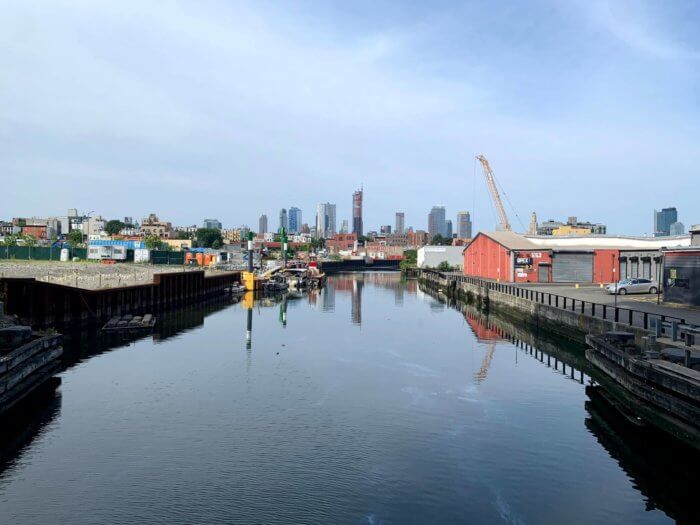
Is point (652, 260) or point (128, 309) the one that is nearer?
point (128, 309)

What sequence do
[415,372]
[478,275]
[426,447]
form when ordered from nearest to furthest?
[426,447] < [415,372] < [478,275]

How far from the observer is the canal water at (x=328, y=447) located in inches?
673

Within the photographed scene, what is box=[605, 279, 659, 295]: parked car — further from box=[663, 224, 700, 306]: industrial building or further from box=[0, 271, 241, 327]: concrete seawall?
box=[0, 271, 241, 327]: concrete seawall

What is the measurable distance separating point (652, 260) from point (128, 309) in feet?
185

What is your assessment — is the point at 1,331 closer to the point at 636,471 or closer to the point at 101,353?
the point at 101,353

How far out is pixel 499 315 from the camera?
70562 mm

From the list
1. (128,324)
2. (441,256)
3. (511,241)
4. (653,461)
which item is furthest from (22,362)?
(441,256)

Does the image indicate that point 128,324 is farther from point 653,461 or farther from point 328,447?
point 653,461

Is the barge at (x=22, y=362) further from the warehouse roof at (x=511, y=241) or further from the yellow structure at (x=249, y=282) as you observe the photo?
the yellow structure at (x=249, y=282)

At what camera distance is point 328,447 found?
2186 centimetres

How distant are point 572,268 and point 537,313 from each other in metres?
35.1

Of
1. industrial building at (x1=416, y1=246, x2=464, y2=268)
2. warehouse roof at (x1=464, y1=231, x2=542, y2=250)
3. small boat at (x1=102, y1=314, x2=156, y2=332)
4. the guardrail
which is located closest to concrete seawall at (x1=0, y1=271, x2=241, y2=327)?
small boat at (x1=102, y1=314, x2=156, y2=332)

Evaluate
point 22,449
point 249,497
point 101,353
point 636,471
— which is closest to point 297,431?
point 249,497

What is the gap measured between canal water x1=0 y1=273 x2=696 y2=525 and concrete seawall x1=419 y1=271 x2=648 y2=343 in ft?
11.9
